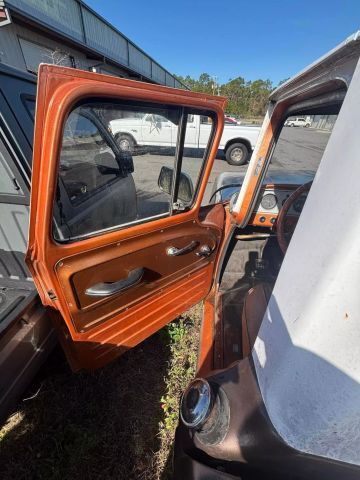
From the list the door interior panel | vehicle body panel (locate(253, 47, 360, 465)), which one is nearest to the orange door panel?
the door interior panel

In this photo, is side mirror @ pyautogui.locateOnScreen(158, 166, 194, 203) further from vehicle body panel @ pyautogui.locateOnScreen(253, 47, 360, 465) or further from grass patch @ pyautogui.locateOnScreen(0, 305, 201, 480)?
grass patch @ pyautogui.locateOnScreen(0, 305, 201, 480)

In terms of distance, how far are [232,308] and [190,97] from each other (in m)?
1.59

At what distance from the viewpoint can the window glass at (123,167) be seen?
139cm

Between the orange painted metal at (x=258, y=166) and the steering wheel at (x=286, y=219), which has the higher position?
the orange painted metal at (x=258, y=166)

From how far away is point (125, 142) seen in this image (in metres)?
1.72

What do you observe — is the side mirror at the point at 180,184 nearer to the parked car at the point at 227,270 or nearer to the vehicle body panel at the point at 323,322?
the parked car at the point at 227,270

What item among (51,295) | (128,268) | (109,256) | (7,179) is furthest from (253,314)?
(7,179)

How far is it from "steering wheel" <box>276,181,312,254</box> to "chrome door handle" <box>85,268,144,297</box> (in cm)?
140

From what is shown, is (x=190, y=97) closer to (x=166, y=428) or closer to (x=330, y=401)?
(x=330, y=401)

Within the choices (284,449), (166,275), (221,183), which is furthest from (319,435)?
(221,183)

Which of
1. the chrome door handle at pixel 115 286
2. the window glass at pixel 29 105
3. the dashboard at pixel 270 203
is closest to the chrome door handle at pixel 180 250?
the chrome door handle at pixel 115 286

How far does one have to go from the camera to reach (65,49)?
9.98 m

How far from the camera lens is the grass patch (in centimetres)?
163

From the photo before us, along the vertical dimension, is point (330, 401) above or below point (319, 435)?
above
